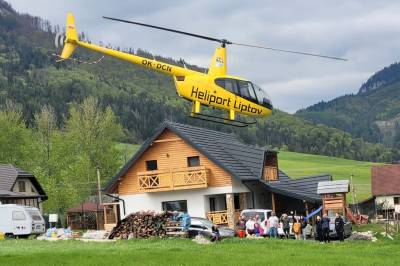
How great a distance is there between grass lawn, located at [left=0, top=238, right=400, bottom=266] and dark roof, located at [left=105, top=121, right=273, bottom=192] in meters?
16.2

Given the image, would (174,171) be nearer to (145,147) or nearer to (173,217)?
(145,147)

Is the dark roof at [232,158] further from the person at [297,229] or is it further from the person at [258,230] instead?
the person at [297,229]

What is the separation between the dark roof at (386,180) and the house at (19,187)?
117 ft

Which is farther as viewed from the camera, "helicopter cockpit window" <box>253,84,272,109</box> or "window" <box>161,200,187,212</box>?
"window" <box>161,200,187,212</box>

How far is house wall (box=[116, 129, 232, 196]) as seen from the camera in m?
46.2

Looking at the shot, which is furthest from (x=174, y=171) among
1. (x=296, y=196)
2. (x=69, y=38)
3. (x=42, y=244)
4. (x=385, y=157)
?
(x=385, y=157)

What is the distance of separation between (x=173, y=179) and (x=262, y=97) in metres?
24.4

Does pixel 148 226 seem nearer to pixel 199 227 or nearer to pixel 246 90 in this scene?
pixel 199 227

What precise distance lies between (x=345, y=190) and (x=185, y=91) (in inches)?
902

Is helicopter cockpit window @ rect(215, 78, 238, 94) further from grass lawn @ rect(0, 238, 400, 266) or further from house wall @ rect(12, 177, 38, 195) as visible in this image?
house wall @ rect(12, 177, 38, 195)

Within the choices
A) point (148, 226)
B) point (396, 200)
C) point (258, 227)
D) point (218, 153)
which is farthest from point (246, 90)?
point (396, 200)

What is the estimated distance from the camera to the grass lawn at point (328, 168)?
11894 centimetres

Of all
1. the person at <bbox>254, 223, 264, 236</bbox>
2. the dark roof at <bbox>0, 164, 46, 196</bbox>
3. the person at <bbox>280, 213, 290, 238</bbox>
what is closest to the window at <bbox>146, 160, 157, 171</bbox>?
the dark roof at <bbox>0, 164, 46, 196</bbox>

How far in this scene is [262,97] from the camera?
74.2 feet
